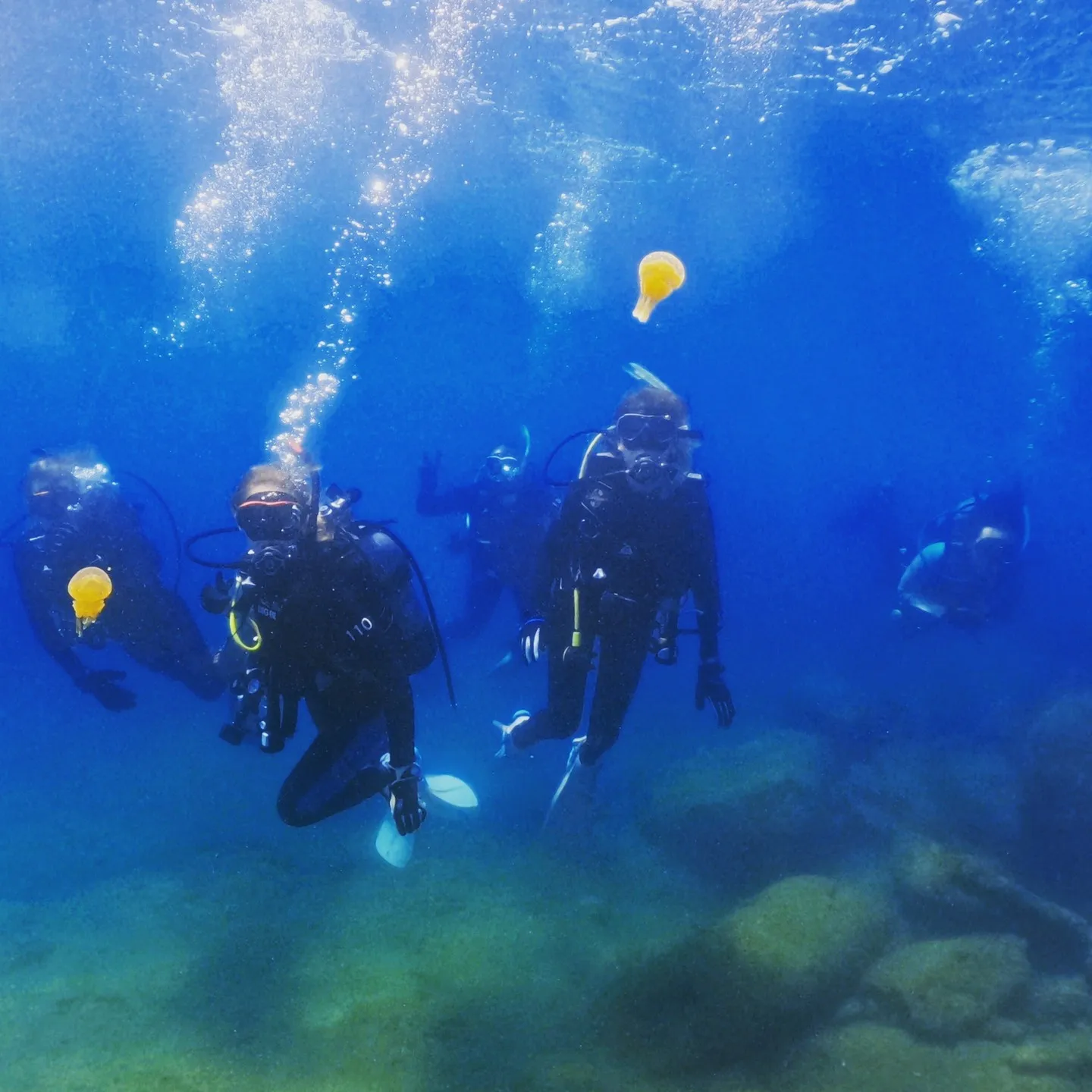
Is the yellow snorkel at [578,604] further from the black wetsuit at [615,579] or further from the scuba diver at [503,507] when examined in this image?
the scuba diver at [503,507]

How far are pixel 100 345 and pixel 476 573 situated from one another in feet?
176

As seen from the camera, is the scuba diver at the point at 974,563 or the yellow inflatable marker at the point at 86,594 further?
the scuba diver at the point at 974,563

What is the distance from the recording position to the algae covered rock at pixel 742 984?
16.2ft

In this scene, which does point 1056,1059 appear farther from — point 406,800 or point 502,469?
point 502,469

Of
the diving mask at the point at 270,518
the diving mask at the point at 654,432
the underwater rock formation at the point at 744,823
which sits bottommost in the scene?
the underwater rock formation at the point at 744,823

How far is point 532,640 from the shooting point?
702 cm

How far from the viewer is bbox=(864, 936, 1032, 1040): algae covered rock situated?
521cm

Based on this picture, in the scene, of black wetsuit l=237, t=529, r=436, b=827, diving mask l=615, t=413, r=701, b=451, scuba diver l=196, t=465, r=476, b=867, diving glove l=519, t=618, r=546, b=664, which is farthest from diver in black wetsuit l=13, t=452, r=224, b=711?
diving mask l=615, t=413, r=701, b=451

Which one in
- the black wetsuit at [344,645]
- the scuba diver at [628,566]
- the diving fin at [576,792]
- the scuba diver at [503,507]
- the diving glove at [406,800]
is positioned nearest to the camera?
the black wetsuit at [344,645]

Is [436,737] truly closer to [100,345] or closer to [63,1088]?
[63,1088]

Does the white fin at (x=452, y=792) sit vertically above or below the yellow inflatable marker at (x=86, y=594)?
below

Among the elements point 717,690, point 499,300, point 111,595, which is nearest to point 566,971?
point 717,690

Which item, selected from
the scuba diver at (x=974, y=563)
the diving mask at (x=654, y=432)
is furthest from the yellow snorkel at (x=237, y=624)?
the scuba diver at (x=974, y=563)

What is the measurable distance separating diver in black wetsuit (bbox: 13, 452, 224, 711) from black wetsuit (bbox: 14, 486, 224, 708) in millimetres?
10
